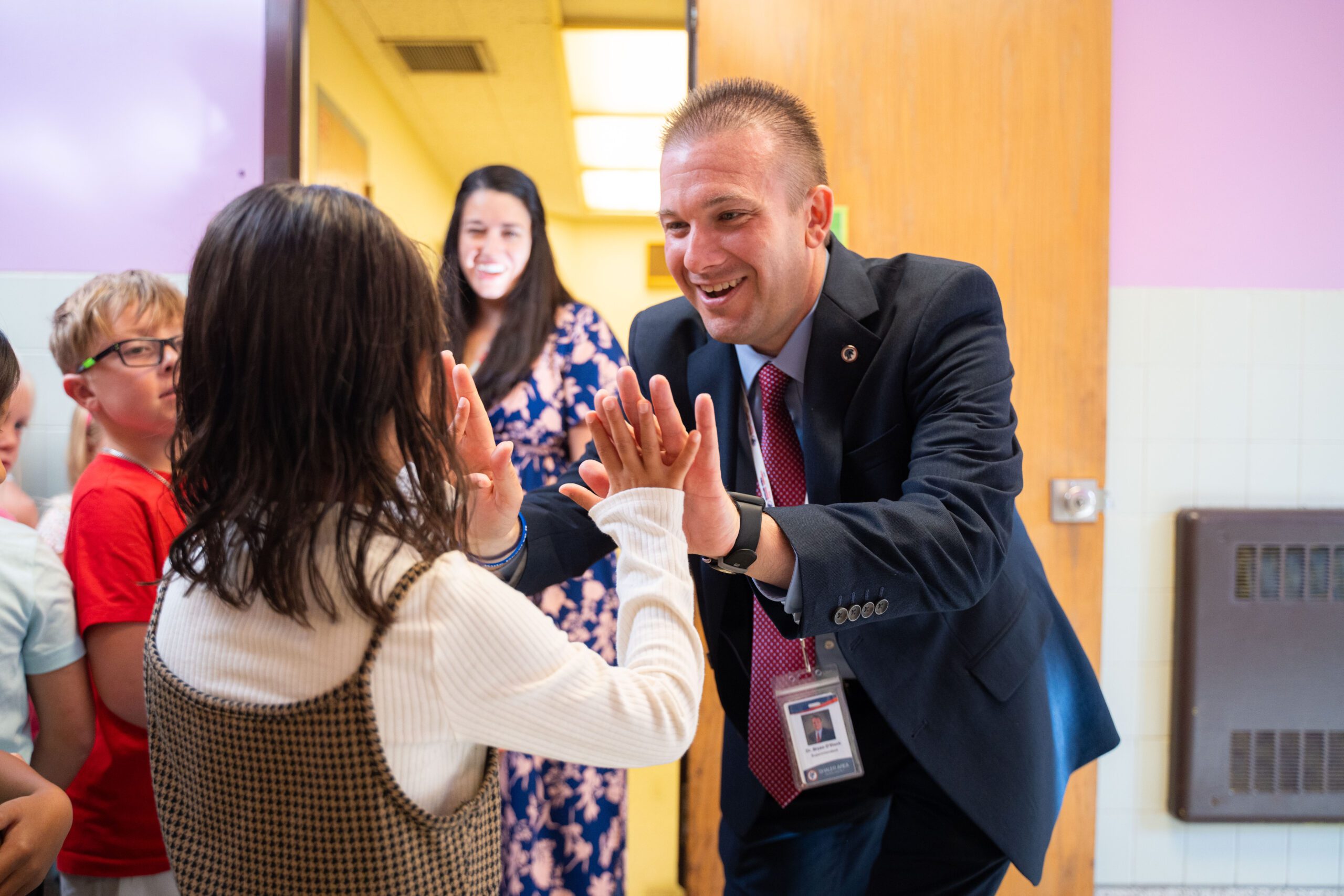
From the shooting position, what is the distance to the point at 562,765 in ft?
7.12

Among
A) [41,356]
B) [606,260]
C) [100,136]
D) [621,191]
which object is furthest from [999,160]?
[606,260]

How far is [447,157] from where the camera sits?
4488mm

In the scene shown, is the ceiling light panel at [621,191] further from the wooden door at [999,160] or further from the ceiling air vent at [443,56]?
the wooden door at [999,160]

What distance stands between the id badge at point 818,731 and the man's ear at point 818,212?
0.70 meters

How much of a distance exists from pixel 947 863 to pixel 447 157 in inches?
160

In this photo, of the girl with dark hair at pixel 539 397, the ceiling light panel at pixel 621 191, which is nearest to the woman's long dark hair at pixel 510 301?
the girl with dark hair at pixel 539 397

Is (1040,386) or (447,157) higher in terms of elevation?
(447,157)

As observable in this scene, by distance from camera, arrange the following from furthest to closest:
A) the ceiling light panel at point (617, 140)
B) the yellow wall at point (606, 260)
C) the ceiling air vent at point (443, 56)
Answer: the yellow wall at point (606, 260)
the ceiling light panel at point (617, 140)
the ceiling air vent at point (443, 56)

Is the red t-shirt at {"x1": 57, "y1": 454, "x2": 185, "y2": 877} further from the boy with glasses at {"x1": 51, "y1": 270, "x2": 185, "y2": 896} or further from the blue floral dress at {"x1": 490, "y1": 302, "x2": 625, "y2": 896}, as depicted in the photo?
the blue floral dress at {"x1": 490, "y1": 302, "x2": 625, "y2": 896}

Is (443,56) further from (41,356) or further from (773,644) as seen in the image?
(773,644)

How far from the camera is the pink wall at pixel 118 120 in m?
2.44

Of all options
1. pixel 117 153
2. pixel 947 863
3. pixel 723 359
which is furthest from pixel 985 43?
pixel 117 153

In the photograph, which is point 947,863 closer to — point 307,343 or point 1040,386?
point 307,343

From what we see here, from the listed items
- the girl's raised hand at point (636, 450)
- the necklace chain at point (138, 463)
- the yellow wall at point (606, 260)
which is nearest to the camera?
the girl's raised hand at point (636, 450)
